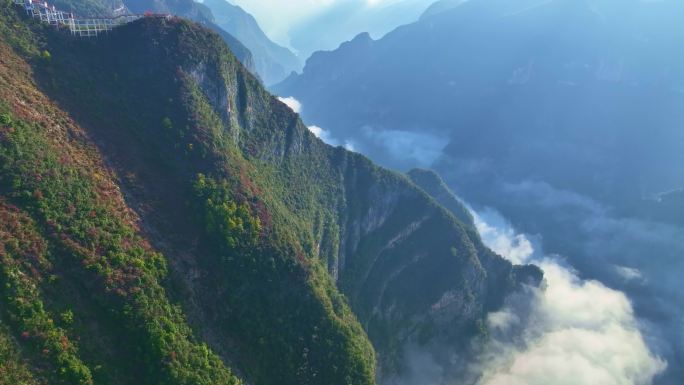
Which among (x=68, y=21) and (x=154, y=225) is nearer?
(x=154, y=225)

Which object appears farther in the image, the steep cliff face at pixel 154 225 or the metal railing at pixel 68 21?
the metal railing at pixel 68 21

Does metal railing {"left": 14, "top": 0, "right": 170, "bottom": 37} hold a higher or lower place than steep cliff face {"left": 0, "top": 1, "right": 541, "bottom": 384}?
higher

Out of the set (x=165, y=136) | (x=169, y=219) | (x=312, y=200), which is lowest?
(x=169, y=219)

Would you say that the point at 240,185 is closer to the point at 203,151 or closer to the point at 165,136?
the point at 203,151

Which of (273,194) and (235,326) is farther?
(273,194)

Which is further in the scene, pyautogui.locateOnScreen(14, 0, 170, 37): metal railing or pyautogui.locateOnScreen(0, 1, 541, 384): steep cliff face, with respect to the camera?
pyautogui.locateOnScreen(14, 0, 170, 37): metal railing

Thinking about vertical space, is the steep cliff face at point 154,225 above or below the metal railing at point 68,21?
below

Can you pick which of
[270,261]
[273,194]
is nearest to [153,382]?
[270,261]

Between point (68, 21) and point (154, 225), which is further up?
point (68, 21)
